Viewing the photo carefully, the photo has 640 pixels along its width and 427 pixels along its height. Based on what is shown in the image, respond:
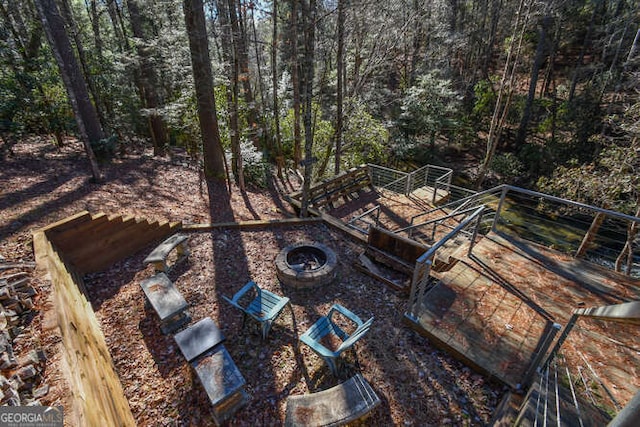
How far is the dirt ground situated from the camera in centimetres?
362

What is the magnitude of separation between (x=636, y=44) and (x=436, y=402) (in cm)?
2001

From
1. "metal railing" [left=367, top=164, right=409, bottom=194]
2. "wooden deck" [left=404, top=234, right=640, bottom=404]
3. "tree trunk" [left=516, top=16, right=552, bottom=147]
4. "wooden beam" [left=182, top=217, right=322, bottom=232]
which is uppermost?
"tree trunk" [left=516, top=16, right=552, bottom=147]

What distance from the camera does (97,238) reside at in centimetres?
559

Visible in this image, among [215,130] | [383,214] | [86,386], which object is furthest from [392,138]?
[86,386]

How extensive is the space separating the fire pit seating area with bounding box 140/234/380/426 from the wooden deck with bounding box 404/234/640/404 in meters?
1.37

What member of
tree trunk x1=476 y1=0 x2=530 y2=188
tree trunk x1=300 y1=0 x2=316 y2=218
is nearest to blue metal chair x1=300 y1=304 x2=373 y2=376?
tree trunk x1=300 y1=0 x2=316 y2=218

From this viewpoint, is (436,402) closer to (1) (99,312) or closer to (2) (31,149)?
(1) (99,312)

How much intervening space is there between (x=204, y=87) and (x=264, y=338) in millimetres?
8116

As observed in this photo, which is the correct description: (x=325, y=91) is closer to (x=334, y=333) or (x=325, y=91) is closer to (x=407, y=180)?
(x=407, y=180)

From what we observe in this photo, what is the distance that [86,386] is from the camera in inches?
106

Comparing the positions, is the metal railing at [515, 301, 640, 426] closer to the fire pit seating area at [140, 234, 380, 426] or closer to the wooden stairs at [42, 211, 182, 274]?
the fire pit seating area at [140, 234, 380, 426]

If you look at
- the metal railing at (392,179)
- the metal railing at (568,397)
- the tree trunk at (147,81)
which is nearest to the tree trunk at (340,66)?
the metal railing at (392,179)

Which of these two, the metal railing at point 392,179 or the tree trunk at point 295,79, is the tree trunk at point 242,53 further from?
the metal railing at point 392,179

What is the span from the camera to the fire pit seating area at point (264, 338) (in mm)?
3295
